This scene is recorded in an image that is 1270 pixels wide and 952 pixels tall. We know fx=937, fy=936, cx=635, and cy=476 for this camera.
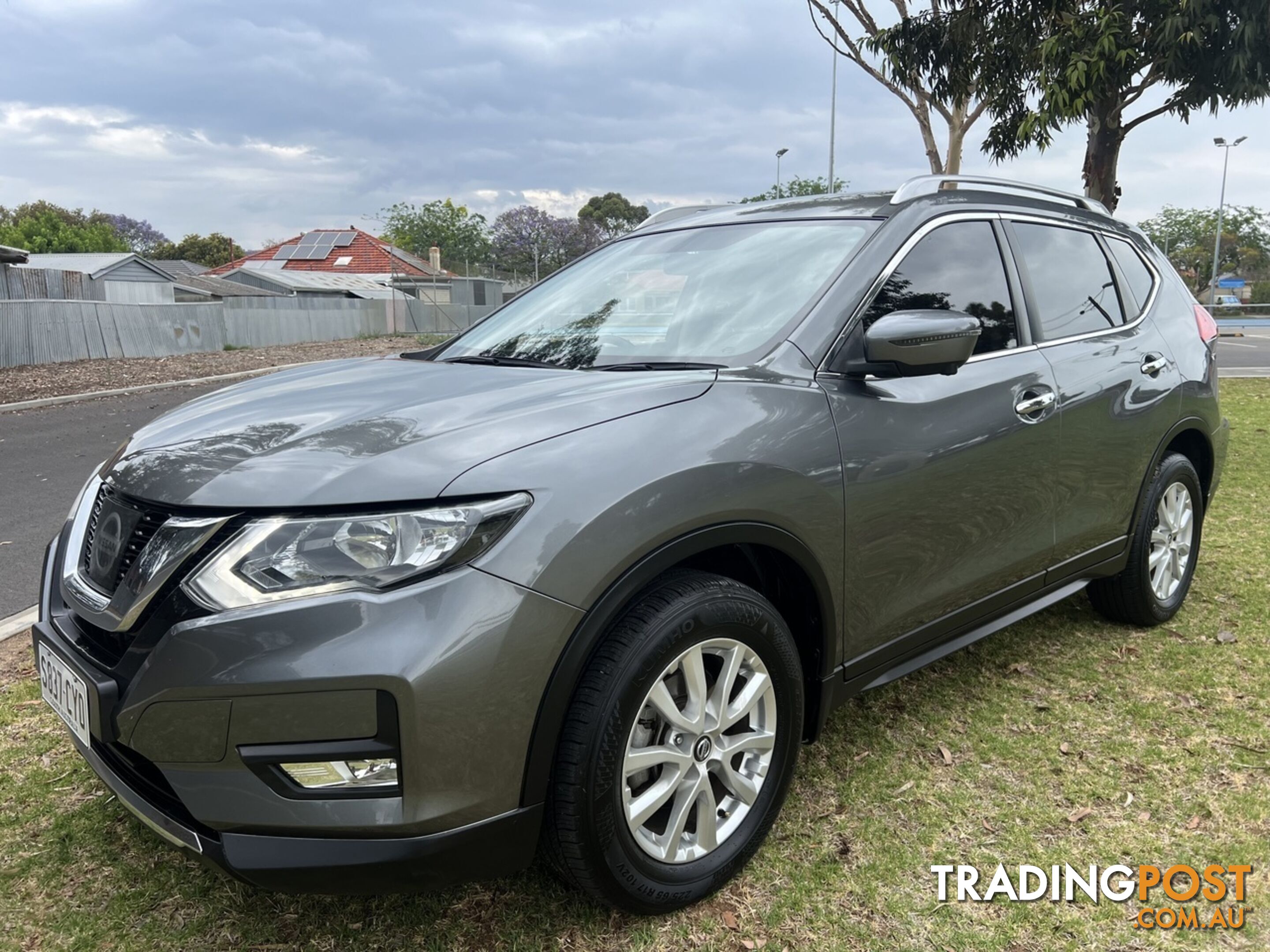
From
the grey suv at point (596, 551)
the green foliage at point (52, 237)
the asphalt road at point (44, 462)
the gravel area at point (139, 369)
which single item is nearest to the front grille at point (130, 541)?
the grey suv at point (596, 551)

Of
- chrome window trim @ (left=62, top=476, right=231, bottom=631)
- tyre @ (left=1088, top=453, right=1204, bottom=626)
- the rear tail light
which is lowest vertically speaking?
tyre @ (left=1088, top=453, right=1204, bottom=626)

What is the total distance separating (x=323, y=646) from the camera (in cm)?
168

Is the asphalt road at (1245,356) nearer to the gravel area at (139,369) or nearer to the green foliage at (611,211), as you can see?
the gravel area at (139,369)

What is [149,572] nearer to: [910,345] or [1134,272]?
[910,345]

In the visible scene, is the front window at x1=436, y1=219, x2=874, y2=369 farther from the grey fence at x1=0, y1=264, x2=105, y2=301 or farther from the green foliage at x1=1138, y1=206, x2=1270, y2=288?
the green foliage at x1=1138, y1=206, x2=1270, y2=288

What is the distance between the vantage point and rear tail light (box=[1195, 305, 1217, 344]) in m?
4.15

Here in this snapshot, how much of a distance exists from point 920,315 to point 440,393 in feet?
4.12

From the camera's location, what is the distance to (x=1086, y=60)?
8031 millimetres

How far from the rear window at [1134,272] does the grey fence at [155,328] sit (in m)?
5.57

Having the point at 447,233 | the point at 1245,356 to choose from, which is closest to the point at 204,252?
the point at 447,233

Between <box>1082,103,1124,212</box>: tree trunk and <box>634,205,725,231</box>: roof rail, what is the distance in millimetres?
7404

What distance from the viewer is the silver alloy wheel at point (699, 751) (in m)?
2.07

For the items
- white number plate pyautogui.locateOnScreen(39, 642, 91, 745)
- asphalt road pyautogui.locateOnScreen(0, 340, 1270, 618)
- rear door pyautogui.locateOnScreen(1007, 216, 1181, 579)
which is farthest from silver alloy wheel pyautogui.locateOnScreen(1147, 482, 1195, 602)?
asphalt road pyautogui.locateOnScreen(0, 340, 1270, 618)

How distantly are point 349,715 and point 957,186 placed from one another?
8.52ft
